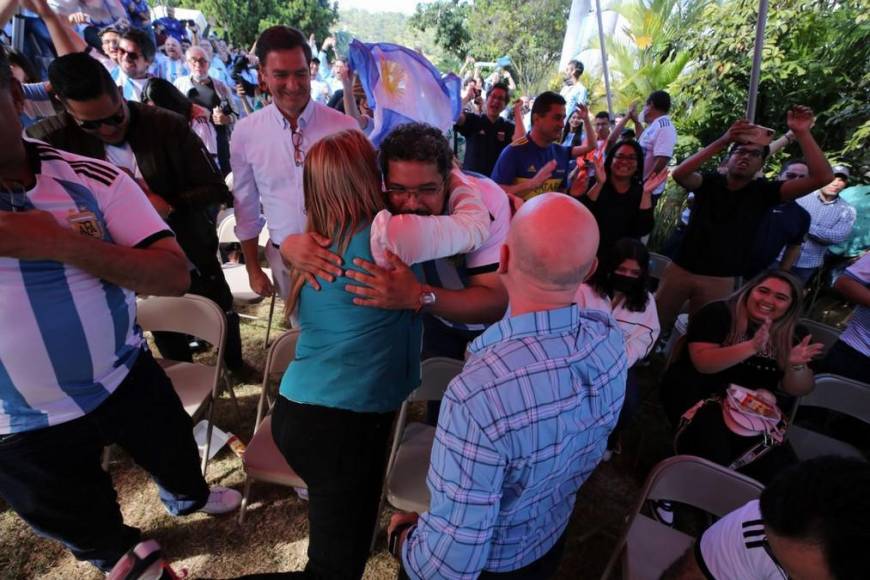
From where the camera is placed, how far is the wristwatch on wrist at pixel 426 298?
1291 mm

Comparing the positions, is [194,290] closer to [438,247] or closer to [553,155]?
[438,247]

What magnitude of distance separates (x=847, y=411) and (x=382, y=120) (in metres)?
2.83

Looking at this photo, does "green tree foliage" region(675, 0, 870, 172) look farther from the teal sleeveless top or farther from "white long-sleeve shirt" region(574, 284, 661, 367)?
the teal sleeveless top

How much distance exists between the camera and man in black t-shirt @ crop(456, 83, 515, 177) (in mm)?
5043

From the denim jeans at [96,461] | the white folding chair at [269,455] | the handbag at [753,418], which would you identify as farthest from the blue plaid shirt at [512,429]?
the handbag at [753,418]

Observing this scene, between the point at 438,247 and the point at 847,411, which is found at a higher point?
the point at 438,247

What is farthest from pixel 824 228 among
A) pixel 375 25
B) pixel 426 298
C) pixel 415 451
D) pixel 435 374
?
pixel 375 25

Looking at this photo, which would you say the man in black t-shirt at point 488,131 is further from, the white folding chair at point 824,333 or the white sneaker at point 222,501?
the white sneaker at point 222,501

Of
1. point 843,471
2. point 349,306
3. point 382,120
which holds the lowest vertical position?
point 843,471

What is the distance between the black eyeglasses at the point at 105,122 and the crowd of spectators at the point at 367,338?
0.05ft

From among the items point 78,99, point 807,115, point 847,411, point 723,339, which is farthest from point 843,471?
point 78,99

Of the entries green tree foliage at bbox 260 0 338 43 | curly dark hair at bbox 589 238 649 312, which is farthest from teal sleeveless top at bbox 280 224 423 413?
green tree foliage at bbox 260 0 338 43

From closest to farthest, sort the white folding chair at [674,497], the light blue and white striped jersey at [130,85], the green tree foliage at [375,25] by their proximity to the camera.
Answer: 1. the white folding chair at [674,497]
2. the light blue and white striped jersey at [130,85]
3. the green tree foliage at [375,25]

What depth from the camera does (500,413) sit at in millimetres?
882
